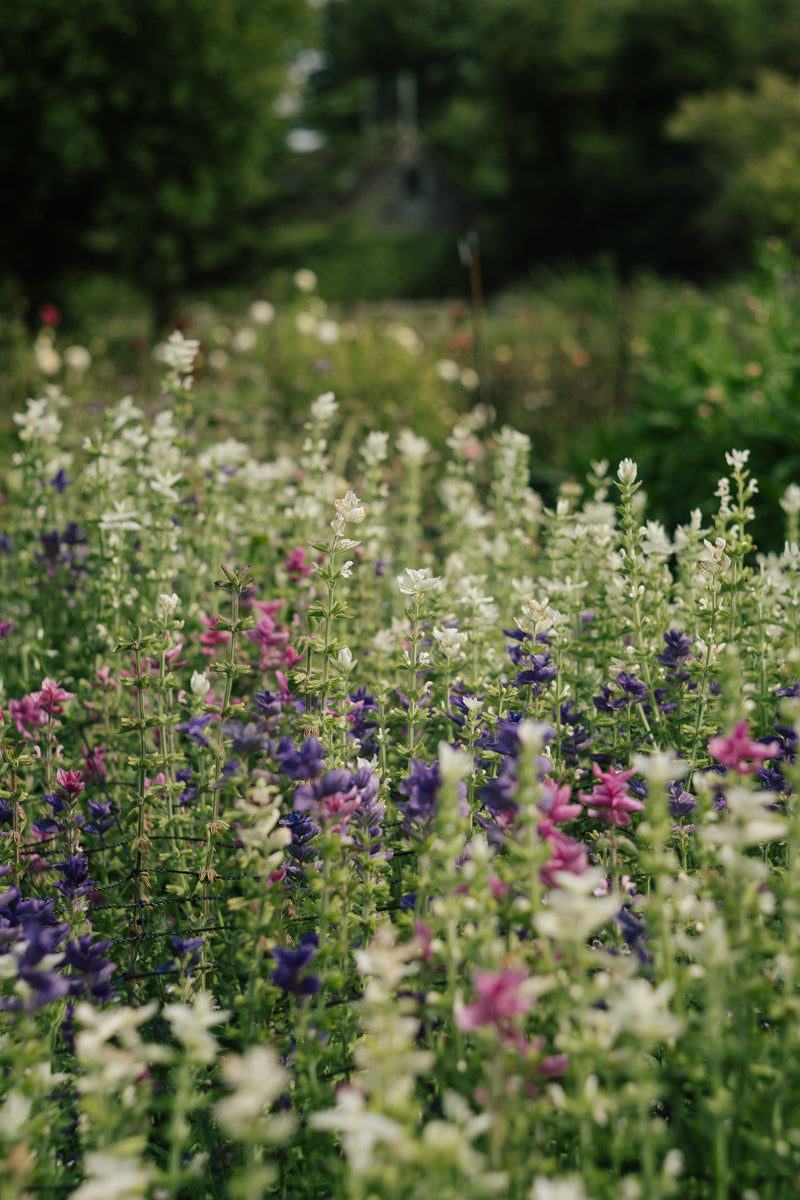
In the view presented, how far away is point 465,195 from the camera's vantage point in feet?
136

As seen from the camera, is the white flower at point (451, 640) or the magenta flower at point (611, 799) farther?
the white flower at point (451, 640)

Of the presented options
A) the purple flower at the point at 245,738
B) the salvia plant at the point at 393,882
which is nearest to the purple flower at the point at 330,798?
the salvia plant at the point at 393,882

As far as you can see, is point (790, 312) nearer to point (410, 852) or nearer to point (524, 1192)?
point (410, 852)

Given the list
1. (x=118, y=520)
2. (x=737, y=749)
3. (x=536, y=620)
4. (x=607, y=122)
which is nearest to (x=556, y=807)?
(x=737, y=749)

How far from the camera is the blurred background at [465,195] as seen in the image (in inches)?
307

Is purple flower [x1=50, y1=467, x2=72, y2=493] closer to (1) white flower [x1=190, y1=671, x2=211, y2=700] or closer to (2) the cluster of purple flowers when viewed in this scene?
(1) white flower [x1=190, y1=671, x2=211, y2=700]

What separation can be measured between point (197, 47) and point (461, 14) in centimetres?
3477

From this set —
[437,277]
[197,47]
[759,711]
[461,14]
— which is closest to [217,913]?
[759,711]

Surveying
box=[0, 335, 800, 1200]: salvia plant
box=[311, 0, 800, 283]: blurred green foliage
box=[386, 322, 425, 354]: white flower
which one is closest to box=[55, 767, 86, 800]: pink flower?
box=[0, 335, 800, 1200]: salvia plant

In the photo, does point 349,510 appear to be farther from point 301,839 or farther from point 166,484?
point 166,484

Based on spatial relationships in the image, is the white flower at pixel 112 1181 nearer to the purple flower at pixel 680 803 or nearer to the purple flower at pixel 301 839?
the purple flower at pixel 301 839

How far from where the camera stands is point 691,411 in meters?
5.59

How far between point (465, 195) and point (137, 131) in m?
25.0

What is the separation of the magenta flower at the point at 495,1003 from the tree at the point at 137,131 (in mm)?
19667
